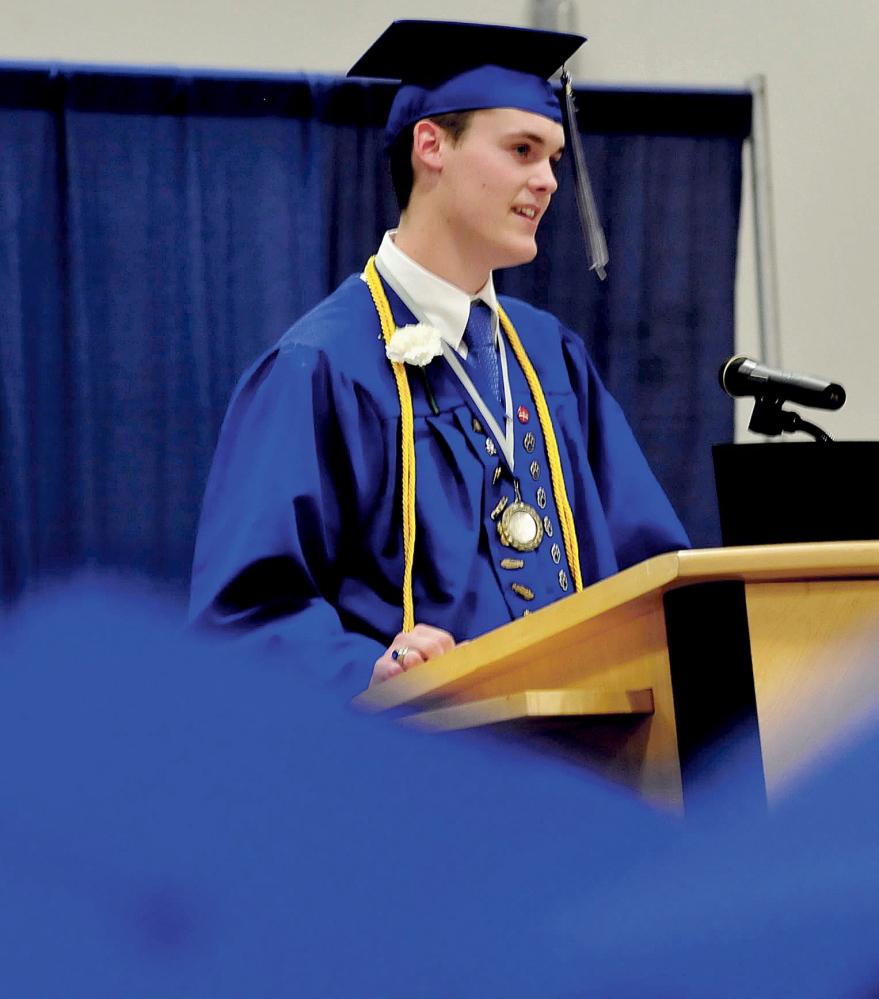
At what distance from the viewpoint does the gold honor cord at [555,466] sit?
179cm

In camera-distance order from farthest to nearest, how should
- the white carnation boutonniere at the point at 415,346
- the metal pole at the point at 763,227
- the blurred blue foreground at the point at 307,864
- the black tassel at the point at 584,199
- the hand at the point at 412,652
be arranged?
the metal pole at the point at 763,227
the black tassel at the point at 584,199
the white carnation boutonniere at the point at 415,346
the hand at the point at 412,652
the blurred blue foreground at the point at 307,864

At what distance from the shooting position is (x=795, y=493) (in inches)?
60.4

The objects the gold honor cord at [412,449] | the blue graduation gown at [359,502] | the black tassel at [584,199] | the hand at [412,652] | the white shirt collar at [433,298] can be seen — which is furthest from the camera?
the black tassel at [584,199]

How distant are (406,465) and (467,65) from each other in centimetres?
67

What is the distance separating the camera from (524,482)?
5.90 ft

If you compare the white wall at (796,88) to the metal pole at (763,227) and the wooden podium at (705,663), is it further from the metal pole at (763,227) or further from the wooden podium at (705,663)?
the wooden podium at (705,663)

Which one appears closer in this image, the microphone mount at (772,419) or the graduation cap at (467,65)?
the microphone mount at (772,419)

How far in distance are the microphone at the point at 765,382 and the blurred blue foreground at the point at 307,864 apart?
3.37ft

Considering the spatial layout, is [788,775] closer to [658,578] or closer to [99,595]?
[658,578]

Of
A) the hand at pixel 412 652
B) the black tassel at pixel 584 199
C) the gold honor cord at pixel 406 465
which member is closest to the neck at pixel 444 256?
the gold honor cord at pixel 406 465

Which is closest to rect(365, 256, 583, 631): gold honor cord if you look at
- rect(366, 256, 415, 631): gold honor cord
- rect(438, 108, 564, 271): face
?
rect(366, 256, 415, 631): gold honor cord

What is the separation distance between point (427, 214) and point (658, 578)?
3.94 feet

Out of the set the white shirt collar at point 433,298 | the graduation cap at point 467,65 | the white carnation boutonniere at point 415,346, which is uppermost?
the graduation cap at point 467,65

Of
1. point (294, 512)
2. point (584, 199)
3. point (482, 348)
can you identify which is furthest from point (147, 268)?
point (294, 512)
